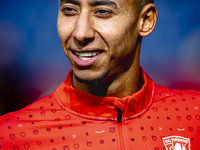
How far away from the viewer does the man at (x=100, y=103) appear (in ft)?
5.98

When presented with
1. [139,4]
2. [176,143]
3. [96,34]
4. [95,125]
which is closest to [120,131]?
[95,125]

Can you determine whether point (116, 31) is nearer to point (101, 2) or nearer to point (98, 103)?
point (101, 2)

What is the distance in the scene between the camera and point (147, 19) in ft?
6.90

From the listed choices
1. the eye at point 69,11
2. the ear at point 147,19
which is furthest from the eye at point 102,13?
the ear at point 147,19

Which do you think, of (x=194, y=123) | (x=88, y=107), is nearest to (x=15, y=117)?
(x=88, y=107)

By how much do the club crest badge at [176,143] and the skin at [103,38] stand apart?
424 millimetres

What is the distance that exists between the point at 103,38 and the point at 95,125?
0.55 meters

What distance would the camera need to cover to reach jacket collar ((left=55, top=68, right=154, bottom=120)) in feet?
6.20

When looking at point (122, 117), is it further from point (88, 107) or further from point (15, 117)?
point (15, 117)

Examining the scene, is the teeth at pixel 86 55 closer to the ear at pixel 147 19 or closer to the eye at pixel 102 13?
the eye at pixel 102 13

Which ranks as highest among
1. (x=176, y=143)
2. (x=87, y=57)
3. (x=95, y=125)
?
(x=87, y=57)

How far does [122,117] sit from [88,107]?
0.23 meters

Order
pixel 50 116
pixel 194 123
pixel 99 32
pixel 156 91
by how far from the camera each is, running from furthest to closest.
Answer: pixel 156 91 → pixel 194 123 → pixel 50 116 → pixel 99 32

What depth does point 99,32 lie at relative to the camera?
182 cm
